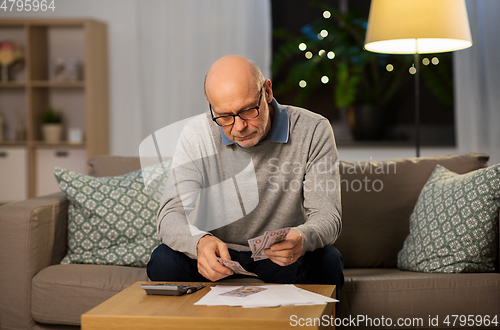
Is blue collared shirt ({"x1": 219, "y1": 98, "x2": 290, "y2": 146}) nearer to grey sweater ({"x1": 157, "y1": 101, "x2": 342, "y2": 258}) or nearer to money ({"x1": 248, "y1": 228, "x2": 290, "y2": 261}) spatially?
grey sweater ({"x1": 157, "y1": 101, "x2": 342, "y2": 258})

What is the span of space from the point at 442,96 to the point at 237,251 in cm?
236

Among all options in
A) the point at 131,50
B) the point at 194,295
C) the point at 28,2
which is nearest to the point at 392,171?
the point at 194,295

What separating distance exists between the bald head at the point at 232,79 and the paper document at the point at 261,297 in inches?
21.2

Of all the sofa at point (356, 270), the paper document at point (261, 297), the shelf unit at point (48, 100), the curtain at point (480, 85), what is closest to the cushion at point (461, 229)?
the sofa at point (356, 270)

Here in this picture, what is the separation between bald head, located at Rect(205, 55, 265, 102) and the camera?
1409 millimetres

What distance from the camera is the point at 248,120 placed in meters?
1.46

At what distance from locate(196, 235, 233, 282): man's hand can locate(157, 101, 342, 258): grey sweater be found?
263 millimetres

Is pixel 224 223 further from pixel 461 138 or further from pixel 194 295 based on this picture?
pixel 461 138

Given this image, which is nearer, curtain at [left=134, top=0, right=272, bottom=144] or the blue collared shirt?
the blue collared shirt

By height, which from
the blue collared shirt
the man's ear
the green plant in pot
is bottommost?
the blue collared shirt

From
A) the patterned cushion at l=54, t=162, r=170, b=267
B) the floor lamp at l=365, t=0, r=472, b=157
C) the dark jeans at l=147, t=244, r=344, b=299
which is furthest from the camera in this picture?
the floor lamp at l=365, t=0, r=472, b=157

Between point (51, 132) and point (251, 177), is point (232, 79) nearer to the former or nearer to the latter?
→ point (251, 177)

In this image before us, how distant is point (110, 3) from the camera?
12.3 feet

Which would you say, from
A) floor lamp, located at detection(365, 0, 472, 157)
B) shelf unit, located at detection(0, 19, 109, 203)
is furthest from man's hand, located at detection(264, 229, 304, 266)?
shelf unit, located at detection(0, 19, 109, 203)
